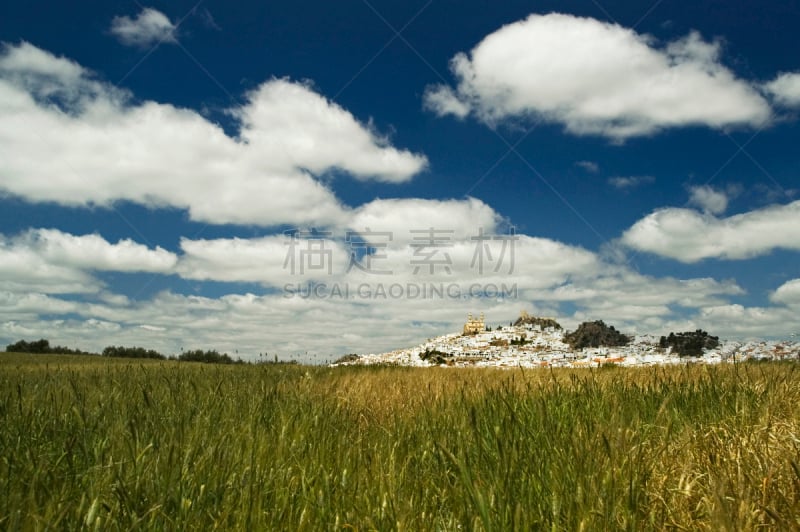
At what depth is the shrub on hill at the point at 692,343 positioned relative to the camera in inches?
675

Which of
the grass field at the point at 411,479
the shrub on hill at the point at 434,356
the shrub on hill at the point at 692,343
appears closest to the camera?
the grass field at the point at 411,479

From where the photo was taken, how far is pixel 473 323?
3034cm

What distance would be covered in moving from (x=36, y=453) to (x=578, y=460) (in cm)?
339

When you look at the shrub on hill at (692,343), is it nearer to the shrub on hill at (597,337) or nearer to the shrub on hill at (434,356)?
the shrub on hill at (597,337)

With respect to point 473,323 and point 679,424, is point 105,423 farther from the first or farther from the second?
point 473,323

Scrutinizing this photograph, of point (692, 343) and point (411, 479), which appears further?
point (692, 343)

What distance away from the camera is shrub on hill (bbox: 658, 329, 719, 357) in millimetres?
17144

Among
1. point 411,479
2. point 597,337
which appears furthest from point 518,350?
point 411,479

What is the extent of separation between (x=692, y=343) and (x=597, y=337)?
514 centimetres

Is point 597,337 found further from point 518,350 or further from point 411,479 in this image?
point 411,479

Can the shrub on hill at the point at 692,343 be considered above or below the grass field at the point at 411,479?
above

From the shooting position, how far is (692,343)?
57.9 feet

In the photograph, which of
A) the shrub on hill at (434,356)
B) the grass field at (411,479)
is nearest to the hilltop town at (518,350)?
the shrub on hill at (434,356)

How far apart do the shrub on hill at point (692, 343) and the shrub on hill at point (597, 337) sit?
→ 3500mm
